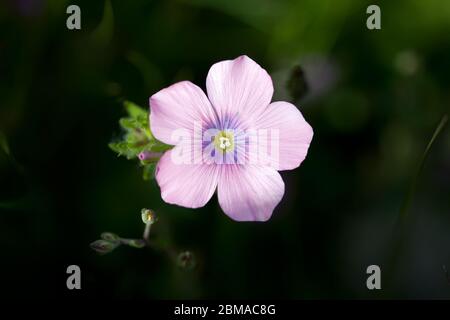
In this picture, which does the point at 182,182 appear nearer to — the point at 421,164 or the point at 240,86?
the point at 240,86

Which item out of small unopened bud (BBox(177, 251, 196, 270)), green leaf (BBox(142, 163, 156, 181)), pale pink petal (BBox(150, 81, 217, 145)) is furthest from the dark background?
pale pink petal (BBox(150, 81, 217, 145))

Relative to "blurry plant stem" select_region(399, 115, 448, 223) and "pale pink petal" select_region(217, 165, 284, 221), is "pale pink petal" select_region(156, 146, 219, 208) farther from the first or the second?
"blurry plant stem" select_region(399, 115, 448, 223)

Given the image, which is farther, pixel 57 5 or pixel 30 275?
pixel 57 5

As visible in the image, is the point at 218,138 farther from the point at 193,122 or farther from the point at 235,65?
the point at 235,65

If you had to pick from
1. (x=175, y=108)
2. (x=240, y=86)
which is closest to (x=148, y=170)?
(x=175, y=108)
